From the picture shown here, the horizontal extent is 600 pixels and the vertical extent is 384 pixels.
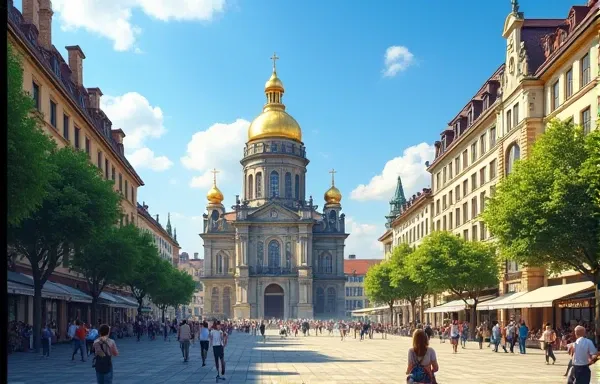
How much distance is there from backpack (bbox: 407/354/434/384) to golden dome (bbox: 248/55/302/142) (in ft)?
A: 375

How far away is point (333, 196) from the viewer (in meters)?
132

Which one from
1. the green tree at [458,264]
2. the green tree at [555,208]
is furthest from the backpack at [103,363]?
the green tree at [458,264]

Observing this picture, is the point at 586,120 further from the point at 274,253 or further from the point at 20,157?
the point at 274,253

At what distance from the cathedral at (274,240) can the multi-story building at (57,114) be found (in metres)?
50.2

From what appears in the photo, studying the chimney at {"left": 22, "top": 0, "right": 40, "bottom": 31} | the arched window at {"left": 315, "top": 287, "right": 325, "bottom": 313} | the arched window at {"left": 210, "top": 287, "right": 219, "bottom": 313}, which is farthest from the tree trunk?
the arched window at {"left": 315, "top": 287, "right": 325, "bottom": 313}

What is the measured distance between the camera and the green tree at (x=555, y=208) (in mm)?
29922

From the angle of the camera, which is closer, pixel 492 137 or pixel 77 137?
pixel 77 137

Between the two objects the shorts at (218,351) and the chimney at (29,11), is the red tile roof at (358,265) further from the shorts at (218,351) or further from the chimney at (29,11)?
the shorts at (218,351)

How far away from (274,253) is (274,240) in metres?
2.14

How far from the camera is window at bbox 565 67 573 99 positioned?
41075 mm

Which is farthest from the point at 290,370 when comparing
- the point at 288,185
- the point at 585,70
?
the point at 288,185

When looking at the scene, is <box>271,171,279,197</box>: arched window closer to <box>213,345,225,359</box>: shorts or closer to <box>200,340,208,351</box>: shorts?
<box>200,340,208,351</box>: shorts

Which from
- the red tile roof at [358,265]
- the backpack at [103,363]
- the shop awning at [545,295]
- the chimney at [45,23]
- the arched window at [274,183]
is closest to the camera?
the backpack at [103,363]

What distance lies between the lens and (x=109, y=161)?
6400 cm
